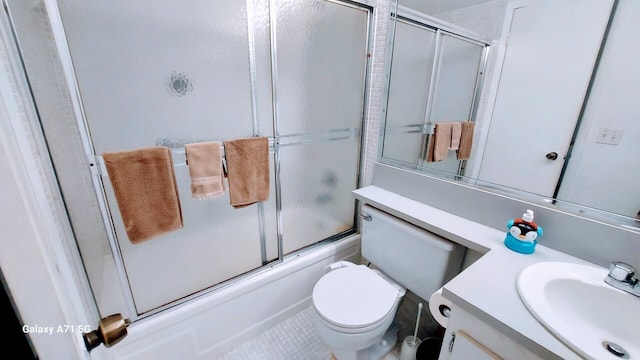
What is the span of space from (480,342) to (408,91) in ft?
4.52

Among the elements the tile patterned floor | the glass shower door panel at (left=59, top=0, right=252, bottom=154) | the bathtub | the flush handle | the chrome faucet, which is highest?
the glass shower door panel at (left=59, top=0, right=252, bottom=154)

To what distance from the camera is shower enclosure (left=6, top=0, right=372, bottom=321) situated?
0.89m

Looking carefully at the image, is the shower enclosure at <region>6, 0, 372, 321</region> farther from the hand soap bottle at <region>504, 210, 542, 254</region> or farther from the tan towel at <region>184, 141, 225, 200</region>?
the hand soap bottle at <region>504, 210, 542, 254</region>

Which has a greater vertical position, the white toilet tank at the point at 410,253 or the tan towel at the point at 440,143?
the tan towel at the point at 440,143

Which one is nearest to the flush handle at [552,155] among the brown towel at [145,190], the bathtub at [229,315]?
the bathtub at [229,315]

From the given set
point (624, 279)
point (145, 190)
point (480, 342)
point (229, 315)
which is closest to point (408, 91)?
point (624, 279)

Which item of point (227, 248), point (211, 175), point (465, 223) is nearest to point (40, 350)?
point (211, 175)

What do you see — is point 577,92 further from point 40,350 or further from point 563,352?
point 40,350

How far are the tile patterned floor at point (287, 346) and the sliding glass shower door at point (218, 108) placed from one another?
0.44 meters

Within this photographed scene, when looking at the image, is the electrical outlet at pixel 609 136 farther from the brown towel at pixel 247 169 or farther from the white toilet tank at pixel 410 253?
the brown towel at pixel 247 169

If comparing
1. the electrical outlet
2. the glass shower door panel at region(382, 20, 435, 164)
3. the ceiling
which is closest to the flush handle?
the electrical outlet

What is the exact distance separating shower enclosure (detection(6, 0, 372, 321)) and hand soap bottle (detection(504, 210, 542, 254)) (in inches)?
40.4

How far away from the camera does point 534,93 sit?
1.11 metres

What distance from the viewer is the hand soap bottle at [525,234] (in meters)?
0.94
